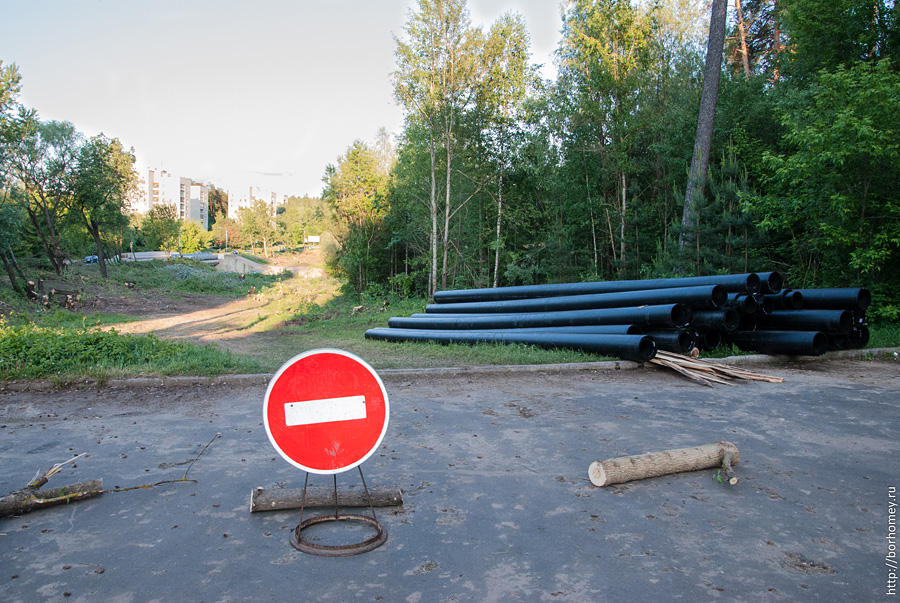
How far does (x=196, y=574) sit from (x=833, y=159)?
546 inches

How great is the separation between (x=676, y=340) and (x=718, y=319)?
2.84 ft

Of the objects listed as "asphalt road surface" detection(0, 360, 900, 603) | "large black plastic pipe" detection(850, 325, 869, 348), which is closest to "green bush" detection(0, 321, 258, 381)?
"asphalt road surface" detection(0, 360, 900, 603)

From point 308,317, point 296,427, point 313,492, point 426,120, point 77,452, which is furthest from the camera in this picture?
point 426,120

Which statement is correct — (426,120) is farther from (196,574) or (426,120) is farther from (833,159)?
(196,574)

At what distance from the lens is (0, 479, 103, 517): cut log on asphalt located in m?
3.76

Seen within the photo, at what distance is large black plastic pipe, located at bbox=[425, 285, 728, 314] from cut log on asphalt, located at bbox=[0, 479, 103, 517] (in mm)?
8755

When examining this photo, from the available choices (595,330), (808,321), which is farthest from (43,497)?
(808,321)

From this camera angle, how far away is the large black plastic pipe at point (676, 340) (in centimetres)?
945

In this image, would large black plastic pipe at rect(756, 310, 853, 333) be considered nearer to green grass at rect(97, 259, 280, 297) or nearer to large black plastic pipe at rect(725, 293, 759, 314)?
large black plastic pipe at rect(725, 293, 759, 314)

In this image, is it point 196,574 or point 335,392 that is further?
point 335,392

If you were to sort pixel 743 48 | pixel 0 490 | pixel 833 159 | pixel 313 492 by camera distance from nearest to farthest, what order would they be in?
1. pixel 313 492
2. pixel 0 490
3. pixel 833 159
4. pixel 743 48

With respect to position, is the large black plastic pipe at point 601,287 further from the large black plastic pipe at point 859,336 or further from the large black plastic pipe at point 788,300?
the large black plastic pipe at point 859,336

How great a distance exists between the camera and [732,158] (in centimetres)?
1587

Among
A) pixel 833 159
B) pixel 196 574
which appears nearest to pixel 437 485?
pixel 196 574
